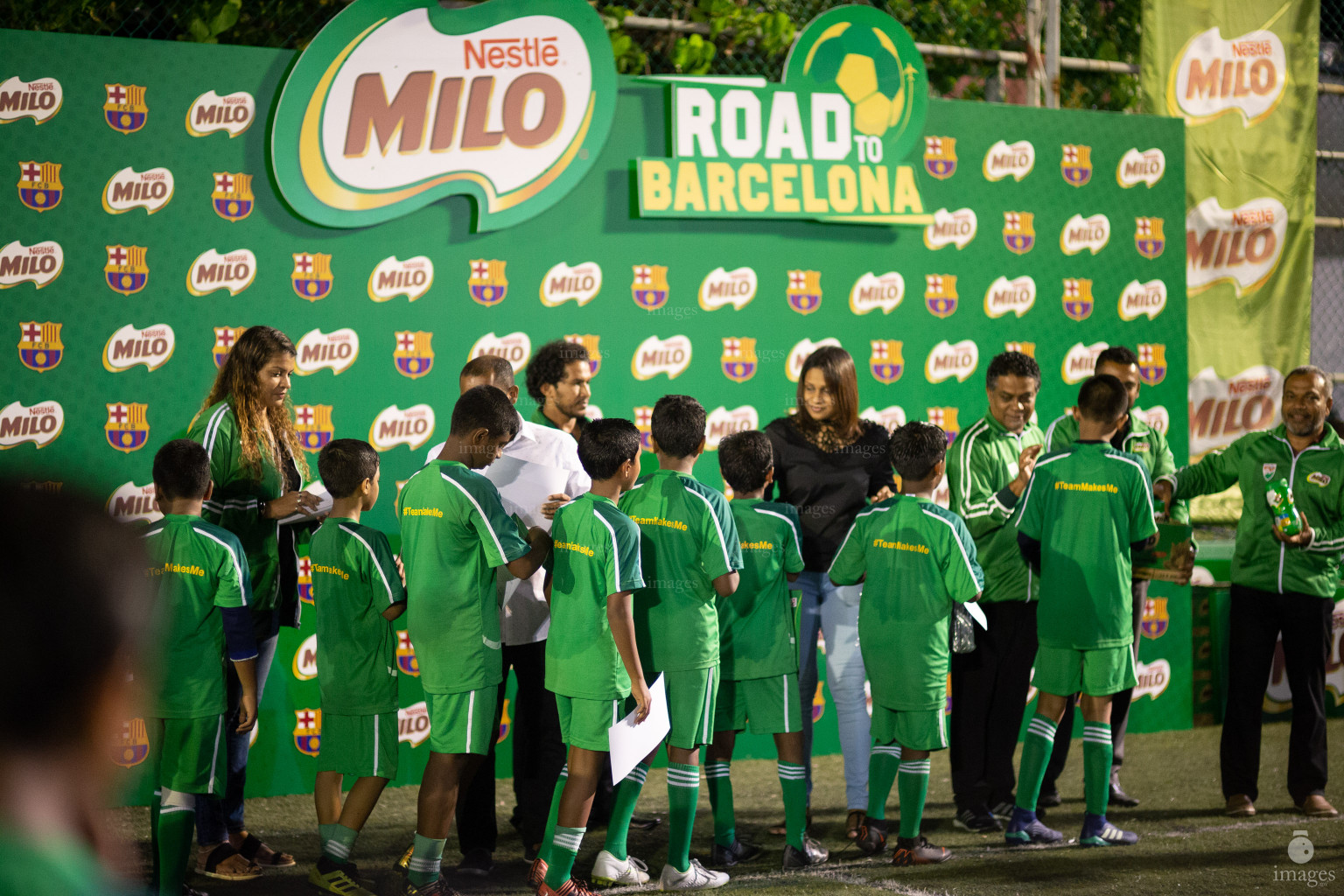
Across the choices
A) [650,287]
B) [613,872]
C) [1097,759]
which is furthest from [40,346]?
[1097,759]

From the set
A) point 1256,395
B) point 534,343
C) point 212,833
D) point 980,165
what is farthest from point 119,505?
point 1256,395

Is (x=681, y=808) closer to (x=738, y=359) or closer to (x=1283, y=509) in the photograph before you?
(x=738, y=359)

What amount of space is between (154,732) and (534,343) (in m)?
2.49

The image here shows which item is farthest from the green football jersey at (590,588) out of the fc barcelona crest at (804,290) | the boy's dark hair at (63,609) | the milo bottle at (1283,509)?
the boy's dark hair at (63,609)

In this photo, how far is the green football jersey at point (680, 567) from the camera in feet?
13.4

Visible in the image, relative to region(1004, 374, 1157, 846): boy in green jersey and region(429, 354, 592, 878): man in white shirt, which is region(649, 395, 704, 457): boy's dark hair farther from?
region(1004, 374, 1157, 846): boy in green jersey

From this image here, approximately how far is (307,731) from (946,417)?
3449 millimetres

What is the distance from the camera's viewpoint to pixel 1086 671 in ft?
15.1

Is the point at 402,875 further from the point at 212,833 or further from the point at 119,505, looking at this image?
the point at 119,505

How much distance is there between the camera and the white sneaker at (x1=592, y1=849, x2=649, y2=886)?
4195mm

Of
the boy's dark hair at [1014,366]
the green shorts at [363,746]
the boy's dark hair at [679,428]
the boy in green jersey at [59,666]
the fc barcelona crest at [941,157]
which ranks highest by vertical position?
the fc barcelona crest at [941,157]

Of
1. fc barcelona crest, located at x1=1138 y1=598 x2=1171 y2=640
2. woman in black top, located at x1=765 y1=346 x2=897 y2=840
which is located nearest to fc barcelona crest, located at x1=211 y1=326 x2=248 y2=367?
woman in black top, located at x1=765 y1=346 x2=897 y2=840

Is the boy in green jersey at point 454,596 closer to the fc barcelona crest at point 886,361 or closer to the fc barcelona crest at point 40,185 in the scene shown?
the fc barcelona crest at point 40,185

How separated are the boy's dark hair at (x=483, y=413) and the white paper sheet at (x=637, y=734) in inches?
37.6
